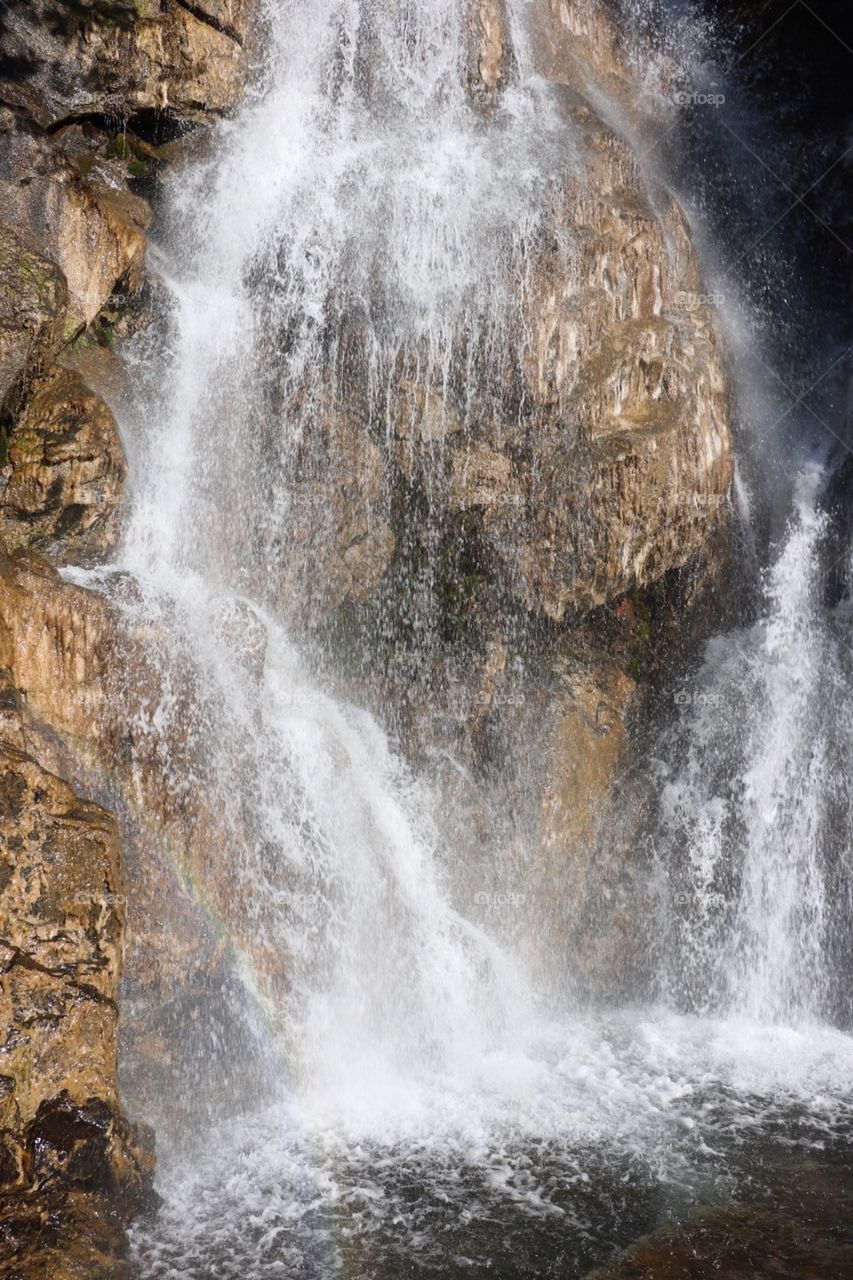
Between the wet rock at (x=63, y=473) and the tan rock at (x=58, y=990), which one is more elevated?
the wet rock at (x=63, y=473)

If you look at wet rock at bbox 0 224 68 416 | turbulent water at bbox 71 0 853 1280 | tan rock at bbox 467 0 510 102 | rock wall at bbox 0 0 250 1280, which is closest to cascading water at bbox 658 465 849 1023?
turbulent water at bbox 71 0 853 1280

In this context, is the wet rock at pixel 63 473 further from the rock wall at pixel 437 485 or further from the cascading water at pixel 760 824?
the cascading water at pixel 760 824

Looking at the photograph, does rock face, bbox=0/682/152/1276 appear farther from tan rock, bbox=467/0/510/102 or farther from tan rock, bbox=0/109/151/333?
tan rock, bbox=467/0/510/102

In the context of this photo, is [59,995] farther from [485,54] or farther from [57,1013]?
[485,54]

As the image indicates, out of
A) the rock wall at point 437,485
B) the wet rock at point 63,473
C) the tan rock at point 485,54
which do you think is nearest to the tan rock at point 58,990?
the rock wall at point 437,485

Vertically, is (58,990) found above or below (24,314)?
below

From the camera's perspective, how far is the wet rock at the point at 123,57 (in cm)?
1091

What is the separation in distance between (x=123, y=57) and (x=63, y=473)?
5705 mm

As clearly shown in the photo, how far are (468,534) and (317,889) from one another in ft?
13.8

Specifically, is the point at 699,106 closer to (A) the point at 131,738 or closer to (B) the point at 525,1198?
(A) the point at 131,738

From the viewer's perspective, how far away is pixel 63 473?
8727mm

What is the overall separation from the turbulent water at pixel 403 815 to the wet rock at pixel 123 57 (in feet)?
1.99

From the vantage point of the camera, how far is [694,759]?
11.2 meters

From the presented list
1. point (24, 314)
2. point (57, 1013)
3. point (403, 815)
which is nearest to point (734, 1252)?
point (57, 1013)
